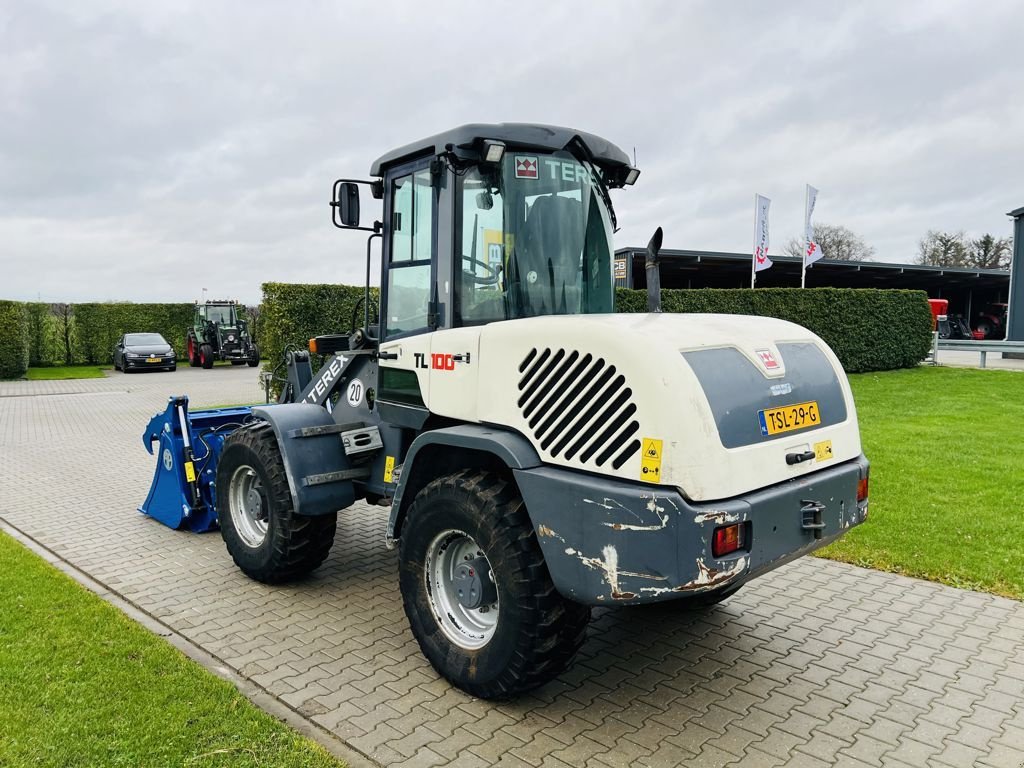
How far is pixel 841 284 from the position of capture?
37.2m

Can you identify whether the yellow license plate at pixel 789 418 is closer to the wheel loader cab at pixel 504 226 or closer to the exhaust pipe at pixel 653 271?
the exhaust pipe at pixel 653 271

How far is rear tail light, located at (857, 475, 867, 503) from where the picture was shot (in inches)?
143

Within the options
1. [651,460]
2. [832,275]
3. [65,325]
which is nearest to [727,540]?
[651,460]

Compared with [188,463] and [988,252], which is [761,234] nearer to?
[188,463]

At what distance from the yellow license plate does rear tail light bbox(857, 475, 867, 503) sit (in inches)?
16.5

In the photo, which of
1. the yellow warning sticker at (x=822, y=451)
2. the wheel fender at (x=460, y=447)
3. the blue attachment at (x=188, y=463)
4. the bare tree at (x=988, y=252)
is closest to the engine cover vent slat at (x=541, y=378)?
the wheel fender at (x=460, y=447)

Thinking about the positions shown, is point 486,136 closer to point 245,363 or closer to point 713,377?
point 713,377

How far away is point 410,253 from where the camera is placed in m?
4.30

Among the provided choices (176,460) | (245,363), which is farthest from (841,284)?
(176,460)

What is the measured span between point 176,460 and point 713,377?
483 cm

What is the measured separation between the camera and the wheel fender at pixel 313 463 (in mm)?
4535

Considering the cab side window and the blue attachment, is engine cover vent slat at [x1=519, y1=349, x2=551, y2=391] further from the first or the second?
the blue attachment

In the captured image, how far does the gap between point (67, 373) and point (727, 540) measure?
26.0m

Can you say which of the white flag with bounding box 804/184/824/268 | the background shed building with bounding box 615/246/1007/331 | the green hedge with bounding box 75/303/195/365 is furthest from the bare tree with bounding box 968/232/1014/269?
the green hedge with bounding box 75/303/195/365
